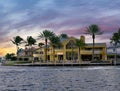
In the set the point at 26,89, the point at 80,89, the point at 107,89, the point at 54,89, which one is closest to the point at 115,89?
the point at 107,89

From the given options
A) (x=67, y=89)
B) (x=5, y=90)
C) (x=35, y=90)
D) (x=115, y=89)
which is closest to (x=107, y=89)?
(x=115, y=89)

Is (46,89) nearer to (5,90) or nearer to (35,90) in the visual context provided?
(35,90)

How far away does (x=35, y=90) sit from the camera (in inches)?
2409

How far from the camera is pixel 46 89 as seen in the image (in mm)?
62875

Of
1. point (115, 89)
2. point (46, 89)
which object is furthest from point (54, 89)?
point (115, 89)

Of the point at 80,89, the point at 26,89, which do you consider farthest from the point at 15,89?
the point at 80,89

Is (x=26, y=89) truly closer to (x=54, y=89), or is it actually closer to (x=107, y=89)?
(x=54, y=89)

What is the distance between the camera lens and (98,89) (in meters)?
61.4

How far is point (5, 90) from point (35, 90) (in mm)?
4677

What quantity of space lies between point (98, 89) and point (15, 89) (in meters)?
13.1

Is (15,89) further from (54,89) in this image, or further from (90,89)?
(90,89)

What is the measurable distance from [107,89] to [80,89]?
4.15 metres

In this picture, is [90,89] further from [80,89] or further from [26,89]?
[26,89]

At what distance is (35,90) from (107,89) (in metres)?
11.0
